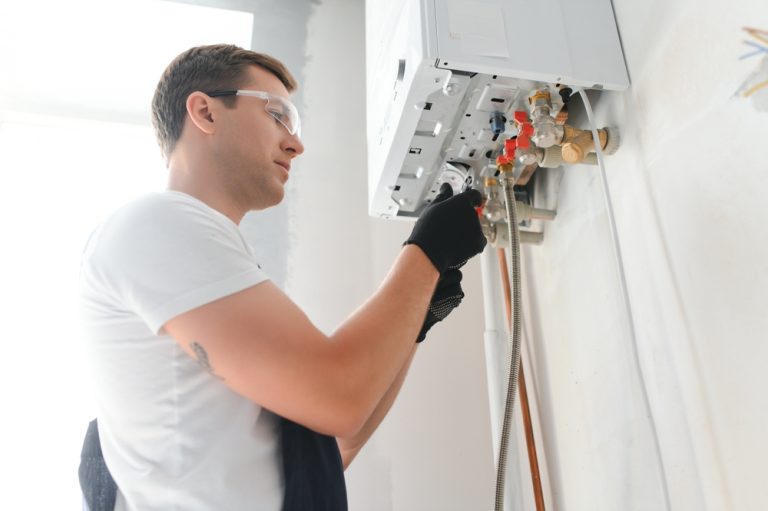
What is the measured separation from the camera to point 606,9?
36.0 inches

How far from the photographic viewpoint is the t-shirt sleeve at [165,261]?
1.88 ft

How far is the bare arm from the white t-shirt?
2cm

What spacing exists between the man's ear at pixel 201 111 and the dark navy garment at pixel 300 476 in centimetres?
45

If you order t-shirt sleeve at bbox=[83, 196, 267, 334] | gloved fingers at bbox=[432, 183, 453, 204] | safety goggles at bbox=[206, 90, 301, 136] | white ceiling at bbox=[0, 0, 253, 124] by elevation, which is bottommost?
t-shirt sleeve at bbox=[83, 196, 267, 334]

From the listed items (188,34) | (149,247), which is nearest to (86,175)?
(188,34)

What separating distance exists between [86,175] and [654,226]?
159cm

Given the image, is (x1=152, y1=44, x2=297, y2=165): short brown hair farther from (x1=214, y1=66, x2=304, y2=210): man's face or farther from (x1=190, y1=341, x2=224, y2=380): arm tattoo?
→ (x1=190, y1=341, x2=224, y2=380): arm tattoo

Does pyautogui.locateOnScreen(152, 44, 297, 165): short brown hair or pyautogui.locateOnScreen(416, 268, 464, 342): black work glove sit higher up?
pyautogui.locateOnScreen(152, 44, 297, 165): short brown hair

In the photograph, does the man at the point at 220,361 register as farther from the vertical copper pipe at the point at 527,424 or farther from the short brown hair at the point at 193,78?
the vertical copper pipe at the point at 527,424

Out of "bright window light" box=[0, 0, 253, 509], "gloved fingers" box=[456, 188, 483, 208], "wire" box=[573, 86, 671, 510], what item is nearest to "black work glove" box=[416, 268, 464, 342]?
"gloved fingers" box=[456, 188, 483, 208]

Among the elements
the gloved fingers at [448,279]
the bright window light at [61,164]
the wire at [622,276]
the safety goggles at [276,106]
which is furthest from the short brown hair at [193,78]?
the bright window light at [61,164]

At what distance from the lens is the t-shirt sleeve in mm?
573

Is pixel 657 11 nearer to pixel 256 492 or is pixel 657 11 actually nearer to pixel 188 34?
pixel 256 492

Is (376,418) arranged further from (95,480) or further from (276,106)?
(276,106)
